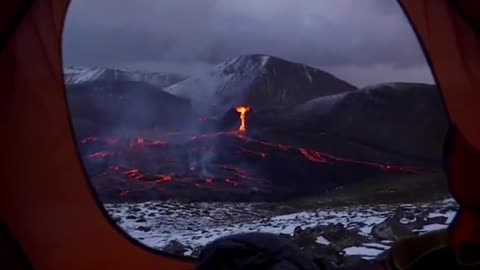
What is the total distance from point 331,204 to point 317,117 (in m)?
0.24

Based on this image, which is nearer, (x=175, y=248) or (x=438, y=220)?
(x=175, y=248)

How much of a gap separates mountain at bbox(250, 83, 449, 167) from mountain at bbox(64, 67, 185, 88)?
30 cm

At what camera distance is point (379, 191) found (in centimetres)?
236

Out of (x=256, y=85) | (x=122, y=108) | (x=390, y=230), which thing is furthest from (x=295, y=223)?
(x=122, y=108)

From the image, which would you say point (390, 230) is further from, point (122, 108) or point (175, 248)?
point (122, 108)

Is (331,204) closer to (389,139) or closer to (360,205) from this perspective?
(360,205)

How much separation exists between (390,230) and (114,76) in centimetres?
87

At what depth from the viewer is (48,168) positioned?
2109mm

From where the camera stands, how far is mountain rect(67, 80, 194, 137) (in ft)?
7.02

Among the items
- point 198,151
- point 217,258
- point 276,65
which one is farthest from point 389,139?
point 217,258

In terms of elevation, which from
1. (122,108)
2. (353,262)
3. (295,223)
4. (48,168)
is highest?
(122,108)

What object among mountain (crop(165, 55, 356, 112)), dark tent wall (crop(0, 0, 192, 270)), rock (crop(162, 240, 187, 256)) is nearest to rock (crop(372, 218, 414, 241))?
mountain (crop(165, 55, 356, 112))

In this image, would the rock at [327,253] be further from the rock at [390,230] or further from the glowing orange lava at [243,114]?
the glowing orange lava at [243,114]

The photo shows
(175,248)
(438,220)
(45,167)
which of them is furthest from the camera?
(438,220)
